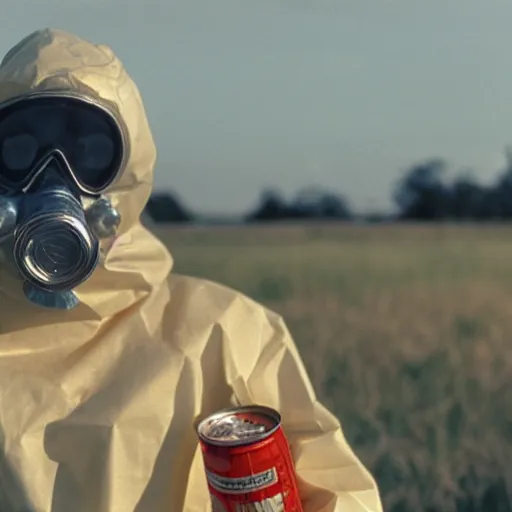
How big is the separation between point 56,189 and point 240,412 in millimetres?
493

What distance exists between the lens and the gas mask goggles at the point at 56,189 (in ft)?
5.03

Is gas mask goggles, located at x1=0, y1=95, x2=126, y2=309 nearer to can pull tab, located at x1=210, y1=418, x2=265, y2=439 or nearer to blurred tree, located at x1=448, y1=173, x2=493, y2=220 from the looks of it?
can pull tab, located at x1=210, y1=418, x2=265, y2=439

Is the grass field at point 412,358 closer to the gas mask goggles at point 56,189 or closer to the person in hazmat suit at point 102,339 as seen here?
the person in hazmat suit at point 102,339

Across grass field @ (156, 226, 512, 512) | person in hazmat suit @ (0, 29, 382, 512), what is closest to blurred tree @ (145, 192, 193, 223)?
grass field @ (156, 226, 512, 512)

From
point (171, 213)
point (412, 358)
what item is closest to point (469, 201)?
point (171, 213)

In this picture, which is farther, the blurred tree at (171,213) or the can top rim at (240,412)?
the blurred tree at (171,213)

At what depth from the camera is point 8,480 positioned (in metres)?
1.59

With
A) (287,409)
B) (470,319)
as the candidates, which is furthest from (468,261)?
(287,409)

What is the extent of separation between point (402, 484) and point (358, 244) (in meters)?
10.8

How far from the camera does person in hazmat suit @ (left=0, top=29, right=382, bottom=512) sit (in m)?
1.59

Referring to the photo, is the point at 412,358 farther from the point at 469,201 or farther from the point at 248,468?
the point at 469,201

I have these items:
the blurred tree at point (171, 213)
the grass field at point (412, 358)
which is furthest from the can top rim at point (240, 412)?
the blurred tree at point (171, 213)

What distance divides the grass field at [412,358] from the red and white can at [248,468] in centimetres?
195

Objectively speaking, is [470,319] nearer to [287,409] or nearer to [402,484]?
[402,484]
